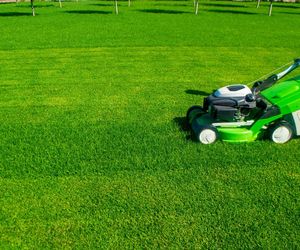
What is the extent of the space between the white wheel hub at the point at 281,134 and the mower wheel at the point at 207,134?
0.96m

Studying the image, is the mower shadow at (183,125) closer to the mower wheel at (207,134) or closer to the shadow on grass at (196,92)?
the mower wheel at (207,134)

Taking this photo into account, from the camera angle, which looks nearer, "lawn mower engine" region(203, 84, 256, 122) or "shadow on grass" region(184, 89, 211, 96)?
"lawn mower engine" region(203, 84, 256, 122)

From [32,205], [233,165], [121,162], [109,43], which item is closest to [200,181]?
[233,165]

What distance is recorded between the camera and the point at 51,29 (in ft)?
59.4

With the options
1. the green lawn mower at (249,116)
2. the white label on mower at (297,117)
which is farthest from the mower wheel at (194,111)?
the white label on mower at (297,117)

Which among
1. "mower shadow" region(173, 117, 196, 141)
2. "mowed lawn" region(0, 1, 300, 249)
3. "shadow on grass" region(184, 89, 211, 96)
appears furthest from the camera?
"shadow on grass" region(184, 89, 211, 96)

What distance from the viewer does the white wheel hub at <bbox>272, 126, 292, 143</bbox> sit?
588 cm

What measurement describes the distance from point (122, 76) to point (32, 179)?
539cm

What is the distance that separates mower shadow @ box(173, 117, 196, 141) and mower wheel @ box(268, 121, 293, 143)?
4.12 ft

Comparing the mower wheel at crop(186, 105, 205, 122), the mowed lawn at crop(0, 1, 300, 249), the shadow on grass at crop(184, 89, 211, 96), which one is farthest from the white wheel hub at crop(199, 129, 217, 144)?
the shadow on grass at crop(184, 89, 211, 96)

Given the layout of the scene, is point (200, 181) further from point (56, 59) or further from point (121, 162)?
point (56, 59)

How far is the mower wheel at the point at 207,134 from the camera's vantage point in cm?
582

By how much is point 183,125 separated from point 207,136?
0.94 metres

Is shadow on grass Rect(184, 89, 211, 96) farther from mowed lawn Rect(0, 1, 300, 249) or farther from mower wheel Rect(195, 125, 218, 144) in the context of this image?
mower wheel Rect(195, 125, 218, 144)
